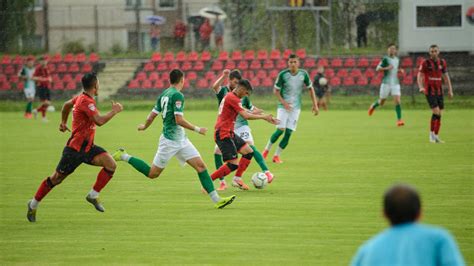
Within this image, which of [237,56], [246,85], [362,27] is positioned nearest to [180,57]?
[237,56]

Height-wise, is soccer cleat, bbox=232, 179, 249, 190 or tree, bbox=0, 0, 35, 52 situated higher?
tree, bbox=0, 0, 35, 52

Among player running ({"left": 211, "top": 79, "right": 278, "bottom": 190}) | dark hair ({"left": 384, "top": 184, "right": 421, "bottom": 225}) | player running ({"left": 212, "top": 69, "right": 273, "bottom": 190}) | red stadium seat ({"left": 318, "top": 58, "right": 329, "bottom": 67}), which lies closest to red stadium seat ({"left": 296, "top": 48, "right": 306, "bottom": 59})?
red stadium seat ({"left": 318, "top": 58, "right": 329, "bottom": 67})

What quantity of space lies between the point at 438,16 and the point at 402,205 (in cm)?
3729

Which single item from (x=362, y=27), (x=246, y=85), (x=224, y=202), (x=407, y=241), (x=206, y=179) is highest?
(x=362, y=27)

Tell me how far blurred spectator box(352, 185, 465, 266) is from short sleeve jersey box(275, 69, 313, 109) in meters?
13.7

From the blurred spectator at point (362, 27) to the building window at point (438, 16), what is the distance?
4225mm

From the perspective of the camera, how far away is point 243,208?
1229 cm

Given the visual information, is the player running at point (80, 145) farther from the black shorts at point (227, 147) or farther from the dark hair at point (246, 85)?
the dark hair at point (246, 85)

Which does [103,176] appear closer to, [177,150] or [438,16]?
[177,150]

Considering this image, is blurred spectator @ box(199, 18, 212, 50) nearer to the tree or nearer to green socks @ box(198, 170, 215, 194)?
the tree

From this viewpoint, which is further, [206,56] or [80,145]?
[206,56]

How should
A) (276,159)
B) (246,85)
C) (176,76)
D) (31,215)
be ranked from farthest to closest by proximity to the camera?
(276,159)
(246,85)
(176,76)
(31,215)

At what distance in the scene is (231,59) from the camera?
41469 mm

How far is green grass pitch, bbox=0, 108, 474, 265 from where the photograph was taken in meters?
9.40
